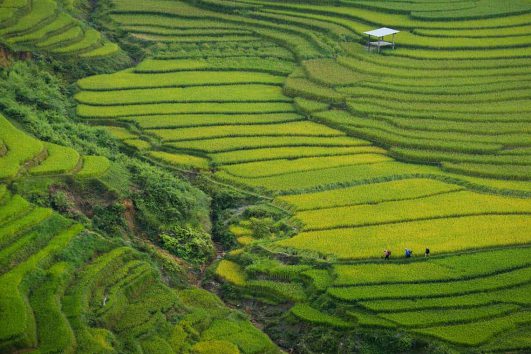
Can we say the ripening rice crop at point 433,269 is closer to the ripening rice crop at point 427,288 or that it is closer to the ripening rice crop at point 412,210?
the ripening rice crop at point 427,288

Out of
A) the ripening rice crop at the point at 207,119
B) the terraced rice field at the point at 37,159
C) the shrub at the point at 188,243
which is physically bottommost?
the shrub at the point at 188,243

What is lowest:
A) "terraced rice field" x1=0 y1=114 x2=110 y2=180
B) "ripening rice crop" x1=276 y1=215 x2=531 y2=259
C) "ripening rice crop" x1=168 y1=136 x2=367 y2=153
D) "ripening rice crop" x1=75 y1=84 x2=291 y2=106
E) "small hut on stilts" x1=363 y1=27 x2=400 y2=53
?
"ripening rice crop" x1=276 y1=215 x2=531 y2=259

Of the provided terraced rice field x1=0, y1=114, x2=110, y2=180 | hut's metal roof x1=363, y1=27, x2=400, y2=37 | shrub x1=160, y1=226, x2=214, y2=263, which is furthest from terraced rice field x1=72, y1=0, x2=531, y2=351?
terraced rice field x1=0, y1=114, x2=110, y2=180

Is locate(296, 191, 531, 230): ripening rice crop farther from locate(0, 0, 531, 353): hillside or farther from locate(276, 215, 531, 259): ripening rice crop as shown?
locate(276, 215, 531, 259): ripening rice crop

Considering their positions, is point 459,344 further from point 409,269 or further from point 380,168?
point 380,168

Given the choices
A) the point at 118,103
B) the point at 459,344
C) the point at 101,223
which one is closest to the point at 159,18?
the point at 118,103

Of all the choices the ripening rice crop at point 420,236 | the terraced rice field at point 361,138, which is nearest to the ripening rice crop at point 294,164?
the terraced rice field at point 361,138
